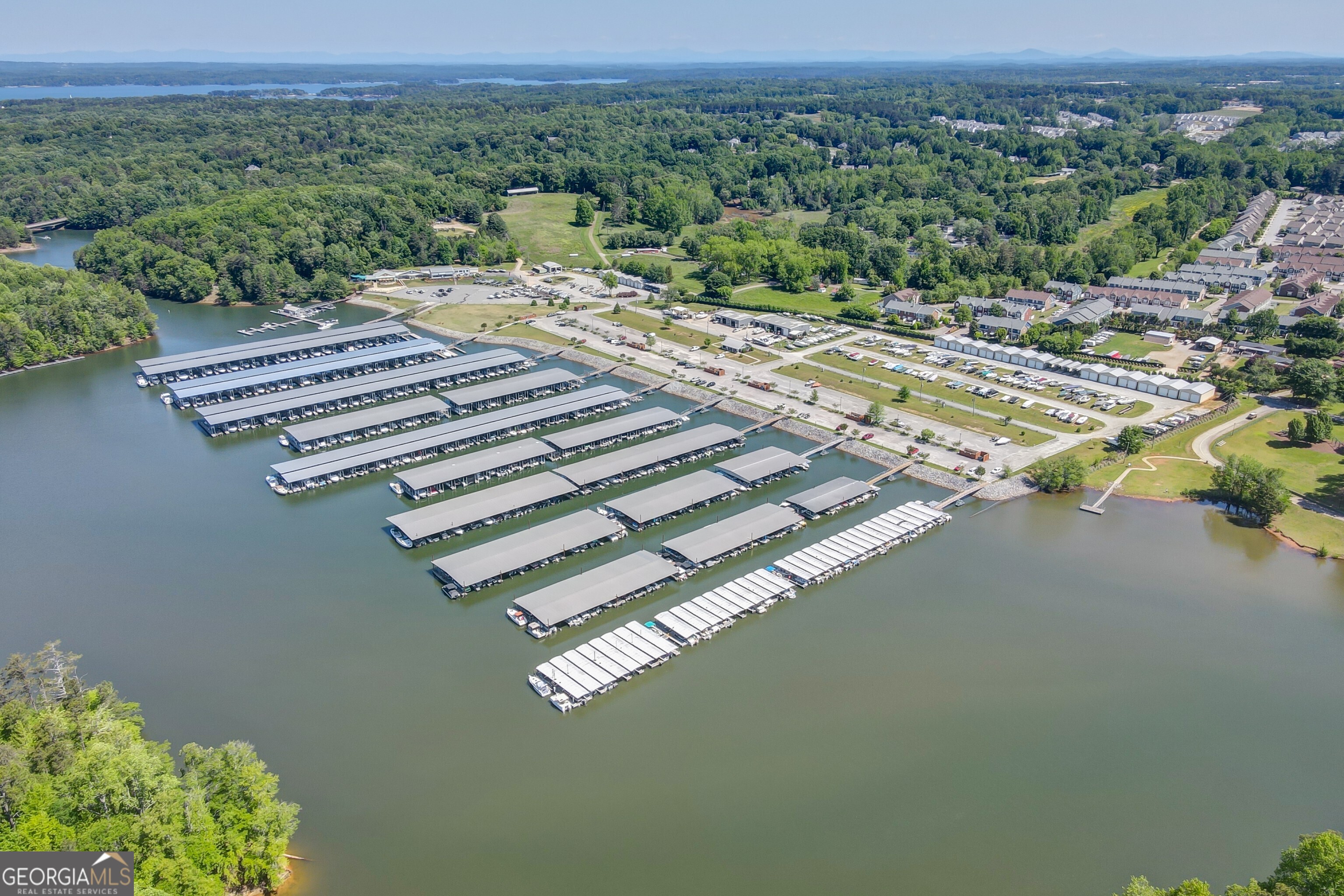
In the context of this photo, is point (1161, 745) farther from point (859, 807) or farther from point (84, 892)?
point (84, 892)

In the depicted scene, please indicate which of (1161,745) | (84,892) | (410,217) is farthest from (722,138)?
(84,892)

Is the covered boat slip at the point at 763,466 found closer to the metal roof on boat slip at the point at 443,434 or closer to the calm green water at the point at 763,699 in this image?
the calm green water at the point at 763,699

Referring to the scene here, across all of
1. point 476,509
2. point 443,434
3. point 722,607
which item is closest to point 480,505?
point 476,509

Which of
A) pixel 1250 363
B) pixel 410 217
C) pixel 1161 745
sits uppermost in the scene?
pixel 410 217

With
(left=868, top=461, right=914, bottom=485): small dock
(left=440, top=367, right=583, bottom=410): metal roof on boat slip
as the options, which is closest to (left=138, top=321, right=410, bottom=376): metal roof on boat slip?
(left=440, top=367, right=583, bottom=410): metal roof on boat slip

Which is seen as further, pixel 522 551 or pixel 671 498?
pixel 671 498

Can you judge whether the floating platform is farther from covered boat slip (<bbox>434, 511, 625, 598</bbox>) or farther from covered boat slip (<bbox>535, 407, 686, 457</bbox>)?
covered boat slip (<bbox>434, 511, 625, 598</bbox>)

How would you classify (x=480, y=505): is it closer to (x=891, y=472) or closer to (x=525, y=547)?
(x=525, y=547)

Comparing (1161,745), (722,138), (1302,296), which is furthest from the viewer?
(722,138)
